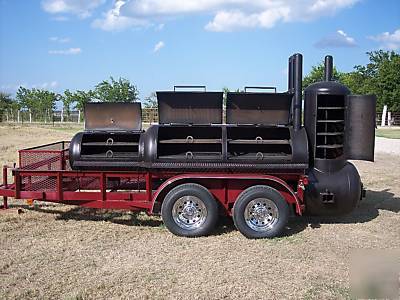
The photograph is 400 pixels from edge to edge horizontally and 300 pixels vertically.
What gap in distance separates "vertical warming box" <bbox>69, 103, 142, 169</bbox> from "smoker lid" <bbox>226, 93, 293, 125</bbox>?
1469mm

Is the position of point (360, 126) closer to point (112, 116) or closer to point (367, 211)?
point (367, 211)

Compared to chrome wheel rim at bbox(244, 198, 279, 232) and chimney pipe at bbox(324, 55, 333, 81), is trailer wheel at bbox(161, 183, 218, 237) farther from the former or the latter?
chimney pipe at bbox(324, 55, 333, 81)

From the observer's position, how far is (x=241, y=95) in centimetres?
680

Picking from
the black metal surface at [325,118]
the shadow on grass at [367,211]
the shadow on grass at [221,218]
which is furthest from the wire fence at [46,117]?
the black metal surface at [325,118]

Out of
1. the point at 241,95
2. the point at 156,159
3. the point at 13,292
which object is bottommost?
the point at 13,292

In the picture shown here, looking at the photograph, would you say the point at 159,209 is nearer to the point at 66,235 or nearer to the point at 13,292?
the point at 66,235

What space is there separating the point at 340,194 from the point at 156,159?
275 cm

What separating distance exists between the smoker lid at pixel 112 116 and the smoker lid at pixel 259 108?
58.1 inches

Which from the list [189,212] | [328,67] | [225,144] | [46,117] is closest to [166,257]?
[189,212]

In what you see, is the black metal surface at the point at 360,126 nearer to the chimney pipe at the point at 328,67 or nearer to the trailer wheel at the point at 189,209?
the chimney pipe at the point at 328,67

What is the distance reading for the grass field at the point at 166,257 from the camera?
4.59m

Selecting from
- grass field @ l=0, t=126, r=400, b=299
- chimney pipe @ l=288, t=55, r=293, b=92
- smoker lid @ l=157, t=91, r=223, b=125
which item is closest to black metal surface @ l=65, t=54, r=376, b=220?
smoker lid @ l=157, t=91, r=223, b=125

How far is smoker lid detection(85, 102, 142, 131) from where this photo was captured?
7152 millimetres

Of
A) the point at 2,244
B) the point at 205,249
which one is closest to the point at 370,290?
the point at 205,249
